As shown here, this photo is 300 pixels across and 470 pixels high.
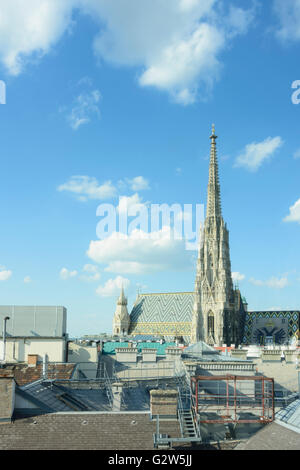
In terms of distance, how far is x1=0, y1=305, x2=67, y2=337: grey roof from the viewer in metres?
63.2

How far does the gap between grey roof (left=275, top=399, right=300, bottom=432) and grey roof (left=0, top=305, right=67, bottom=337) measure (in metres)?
40.8

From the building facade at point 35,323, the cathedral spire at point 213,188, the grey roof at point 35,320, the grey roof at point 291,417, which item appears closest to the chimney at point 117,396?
the grey roof at point 291,417

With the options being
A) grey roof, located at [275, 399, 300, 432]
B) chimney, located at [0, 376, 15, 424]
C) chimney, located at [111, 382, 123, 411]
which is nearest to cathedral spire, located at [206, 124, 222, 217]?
chimney, located at [111, 382, 123, 411]

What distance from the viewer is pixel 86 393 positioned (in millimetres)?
31797

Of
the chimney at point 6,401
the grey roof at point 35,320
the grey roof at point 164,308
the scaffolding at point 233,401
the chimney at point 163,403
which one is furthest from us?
the grey roof at point 164,308

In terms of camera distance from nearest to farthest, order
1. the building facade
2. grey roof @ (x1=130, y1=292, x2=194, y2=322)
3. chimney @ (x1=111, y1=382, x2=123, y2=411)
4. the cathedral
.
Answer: chimney @ (x1=111, y1=382, x2=123, y2=411) → the building facade → the cathedral → grey roof @ (x1=130, y1=292, x2=194, y2=322)

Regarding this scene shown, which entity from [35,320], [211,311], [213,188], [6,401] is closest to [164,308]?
[211,311]

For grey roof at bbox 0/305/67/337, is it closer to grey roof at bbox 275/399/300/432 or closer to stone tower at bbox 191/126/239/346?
grey roof at bbox 275/399/300/432

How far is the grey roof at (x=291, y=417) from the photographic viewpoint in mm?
23217

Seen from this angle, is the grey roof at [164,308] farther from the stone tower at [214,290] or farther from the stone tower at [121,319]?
the stone tower at [214,290]

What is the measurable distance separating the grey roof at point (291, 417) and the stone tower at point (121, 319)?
146 metres

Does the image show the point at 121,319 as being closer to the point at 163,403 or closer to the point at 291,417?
the point at 291,417

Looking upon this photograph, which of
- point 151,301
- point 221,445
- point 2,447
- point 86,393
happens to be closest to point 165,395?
point 221,445

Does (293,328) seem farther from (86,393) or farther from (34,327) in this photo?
(86,393)
